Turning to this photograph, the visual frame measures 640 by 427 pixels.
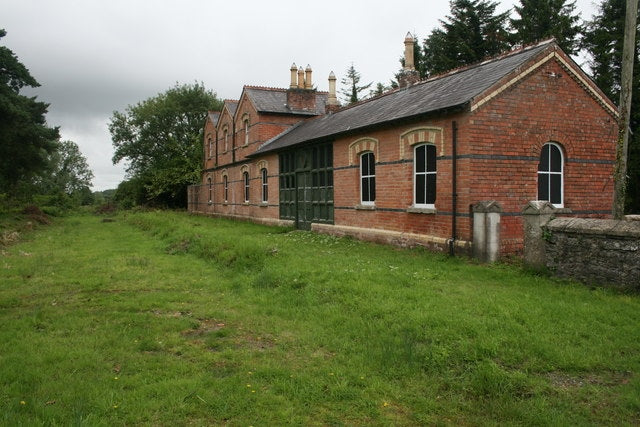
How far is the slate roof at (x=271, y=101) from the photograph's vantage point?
86.2 ft

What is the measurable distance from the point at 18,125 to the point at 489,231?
982 inches

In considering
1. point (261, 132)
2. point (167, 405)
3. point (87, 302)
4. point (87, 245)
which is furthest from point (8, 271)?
point (261, 132)

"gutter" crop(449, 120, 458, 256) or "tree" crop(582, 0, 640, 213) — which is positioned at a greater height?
"tree" crop(582, 0, 640, 213)

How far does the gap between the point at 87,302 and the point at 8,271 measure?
4496 mm

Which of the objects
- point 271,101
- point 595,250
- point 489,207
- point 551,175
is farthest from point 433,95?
point 271,101

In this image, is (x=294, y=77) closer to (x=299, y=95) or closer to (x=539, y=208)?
(x=299, y=95)

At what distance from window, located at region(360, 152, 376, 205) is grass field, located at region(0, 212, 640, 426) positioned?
219 inches

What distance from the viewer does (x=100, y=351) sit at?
561 centimetres

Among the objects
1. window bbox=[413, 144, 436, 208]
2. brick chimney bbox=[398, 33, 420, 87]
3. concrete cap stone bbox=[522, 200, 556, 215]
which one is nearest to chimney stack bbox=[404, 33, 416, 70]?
brick chimney bbox=[398, 33, 420, 87]

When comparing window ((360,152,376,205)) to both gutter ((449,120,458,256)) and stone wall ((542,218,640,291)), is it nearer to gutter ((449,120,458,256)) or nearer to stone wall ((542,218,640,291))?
gutter ((449,120,458,256))

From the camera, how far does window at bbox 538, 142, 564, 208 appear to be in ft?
39.6

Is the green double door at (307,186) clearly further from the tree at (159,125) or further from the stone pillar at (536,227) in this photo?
the tree at (159,125)

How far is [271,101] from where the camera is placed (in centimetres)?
2717

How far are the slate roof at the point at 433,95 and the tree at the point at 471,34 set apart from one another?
17080 mm
